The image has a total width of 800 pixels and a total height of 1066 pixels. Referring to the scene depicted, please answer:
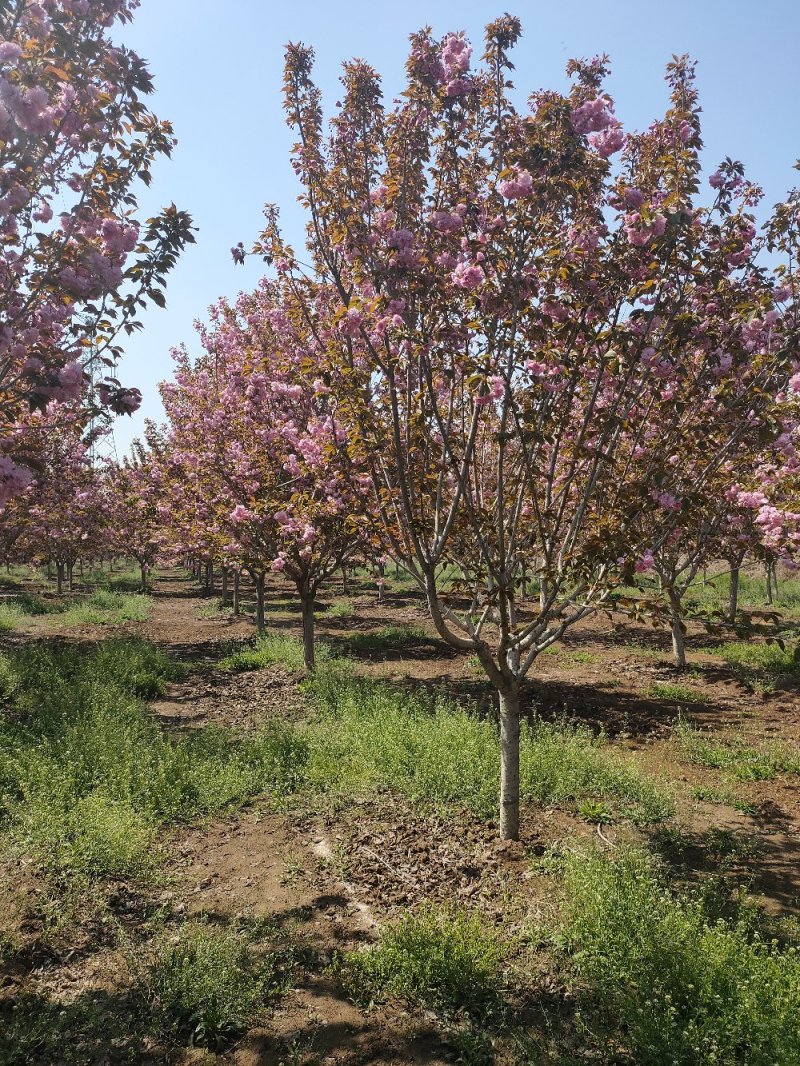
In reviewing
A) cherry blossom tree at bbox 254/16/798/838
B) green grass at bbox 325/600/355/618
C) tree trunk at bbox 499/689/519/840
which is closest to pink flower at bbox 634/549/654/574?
cherry blossom tree at bbox 254/16/798/838

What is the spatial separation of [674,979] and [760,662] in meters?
10.9

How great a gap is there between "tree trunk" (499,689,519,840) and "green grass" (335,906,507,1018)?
1335mm

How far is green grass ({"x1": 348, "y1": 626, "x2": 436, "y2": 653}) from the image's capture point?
1547cm

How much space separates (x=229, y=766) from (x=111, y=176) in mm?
5424

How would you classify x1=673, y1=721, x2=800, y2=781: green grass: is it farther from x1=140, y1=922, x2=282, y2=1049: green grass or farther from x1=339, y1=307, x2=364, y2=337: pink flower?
x1=339, y1=307, x2=364, y2=337: pink flower

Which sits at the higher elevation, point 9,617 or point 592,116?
point 592,116

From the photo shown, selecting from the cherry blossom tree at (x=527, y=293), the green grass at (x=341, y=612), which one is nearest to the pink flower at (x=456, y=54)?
the cherry blossom tree at (x=527, y=293)

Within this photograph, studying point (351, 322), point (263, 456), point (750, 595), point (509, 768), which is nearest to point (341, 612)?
point (263, 456)

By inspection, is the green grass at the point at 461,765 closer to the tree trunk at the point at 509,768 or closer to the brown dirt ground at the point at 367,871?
the brown dirt ground at the point at 367,871

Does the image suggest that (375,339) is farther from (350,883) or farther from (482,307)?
(350,883)

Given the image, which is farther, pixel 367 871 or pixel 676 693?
pixel 676 693

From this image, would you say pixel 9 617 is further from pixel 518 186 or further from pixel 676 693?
pixel 518 186

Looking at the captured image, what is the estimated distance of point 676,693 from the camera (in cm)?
1041

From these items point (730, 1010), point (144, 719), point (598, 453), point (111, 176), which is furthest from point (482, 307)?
point (144, 719)
